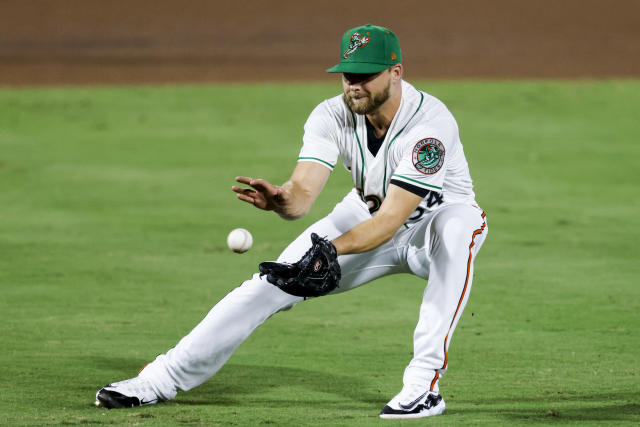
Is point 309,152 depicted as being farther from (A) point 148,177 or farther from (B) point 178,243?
(A) point 148,177

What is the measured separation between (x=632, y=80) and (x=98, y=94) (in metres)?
9.81

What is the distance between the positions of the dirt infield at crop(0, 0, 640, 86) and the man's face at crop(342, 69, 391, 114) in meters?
16.2

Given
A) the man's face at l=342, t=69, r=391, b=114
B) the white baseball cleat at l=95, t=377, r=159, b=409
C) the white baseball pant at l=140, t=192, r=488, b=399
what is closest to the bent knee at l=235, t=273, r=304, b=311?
the white baseball pant at l=140, t=192, r=488, b=399

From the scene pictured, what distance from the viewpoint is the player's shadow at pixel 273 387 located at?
200 inches

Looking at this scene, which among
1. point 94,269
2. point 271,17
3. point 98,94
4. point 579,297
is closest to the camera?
point 579,297

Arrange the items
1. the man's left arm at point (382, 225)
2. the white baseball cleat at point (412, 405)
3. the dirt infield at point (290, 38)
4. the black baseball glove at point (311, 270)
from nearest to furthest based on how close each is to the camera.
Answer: the black baseball glove at point (311, 270) → the man's left arm at point (382, 225) → the white baseball cleat at point (412, 405) → the dirt infield at point (290, 38)

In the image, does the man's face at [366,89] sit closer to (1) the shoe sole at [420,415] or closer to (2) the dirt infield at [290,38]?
(1) the shoe sole at [420,415]

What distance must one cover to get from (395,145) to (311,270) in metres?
0.93

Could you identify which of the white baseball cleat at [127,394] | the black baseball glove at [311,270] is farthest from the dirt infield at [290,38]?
the black baseball glove at [311,270]

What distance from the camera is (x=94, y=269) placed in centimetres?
815

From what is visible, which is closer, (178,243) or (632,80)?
(178,243)

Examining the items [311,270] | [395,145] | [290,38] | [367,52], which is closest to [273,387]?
[311,270]

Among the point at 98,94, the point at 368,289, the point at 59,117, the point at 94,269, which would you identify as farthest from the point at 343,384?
the point at 98,94

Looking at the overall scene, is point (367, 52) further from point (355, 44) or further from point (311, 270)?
point (311, 270)
